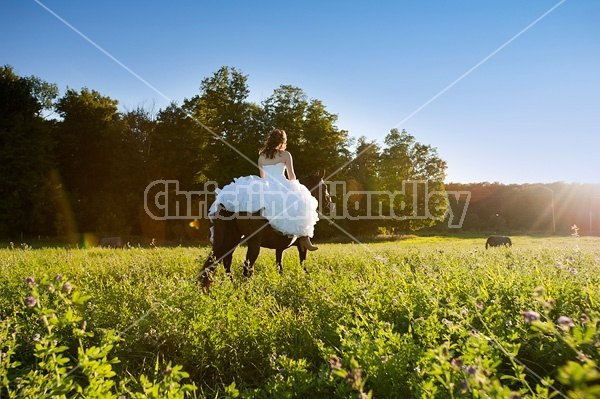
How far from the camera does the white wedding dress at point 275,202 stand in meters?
8.23

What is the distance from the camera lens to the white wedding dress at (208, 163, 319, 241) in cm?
823

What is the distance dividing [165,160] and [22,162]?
36.1 feet

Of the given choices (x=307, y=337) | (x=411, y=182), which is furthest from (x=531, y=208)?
(x=307, y=337)

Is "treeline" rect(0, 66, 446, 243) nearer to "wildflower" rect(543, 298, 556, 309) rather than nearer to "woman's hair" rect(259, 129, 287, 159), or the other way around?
"woman's hair" rect(259, 129, 287, 159)

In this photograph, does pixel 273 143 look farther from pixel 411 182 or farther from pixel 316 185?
pixel 411 182

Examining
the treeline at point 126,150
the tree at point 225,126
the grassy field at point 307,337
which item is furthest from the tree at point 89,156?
the grassy field at point 307,337

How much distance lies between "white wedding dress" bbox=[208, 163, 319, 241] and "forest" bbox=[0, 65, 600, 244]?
23.2 meters


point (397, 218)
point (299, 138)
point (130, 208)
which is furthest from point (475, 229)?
point (130, 208)

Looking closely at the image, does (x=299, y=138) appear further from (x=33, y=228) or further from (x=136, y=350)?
(x=136, y=350)

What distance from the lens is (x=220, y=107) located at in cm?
3753

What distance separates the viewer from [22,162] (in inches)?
1249

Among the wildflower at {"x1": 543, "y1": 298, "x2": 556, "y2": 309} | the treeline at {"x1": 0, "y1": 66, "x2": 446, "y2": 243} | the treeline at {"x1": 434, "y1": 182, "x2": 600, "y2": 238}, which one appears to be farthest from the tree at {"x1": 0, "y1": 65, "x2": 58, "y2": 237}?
the treeline at {"x1": 434, "y1": 182, "x2": 600, "y2": 238}

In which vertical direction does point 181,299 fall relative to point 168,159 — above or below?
below

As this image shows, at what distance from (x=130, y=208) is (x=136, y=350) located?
34627 mm
